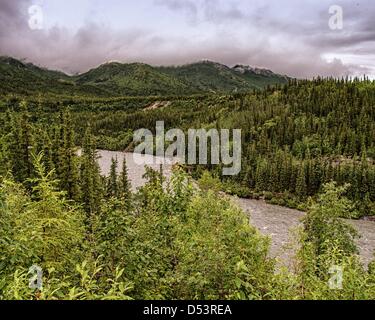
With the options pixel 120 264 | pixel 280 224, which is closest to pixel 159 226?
pixel 120 264

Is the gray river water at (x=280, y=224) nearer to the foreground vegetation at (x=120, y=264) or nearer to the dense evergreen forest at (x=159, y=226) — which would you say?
the dense evergreen forest at (x=159, y=226)

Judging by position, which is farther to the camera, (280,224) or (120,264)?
(280,224)

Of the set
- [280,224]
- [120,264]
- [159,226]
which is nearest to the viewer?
[120,264]

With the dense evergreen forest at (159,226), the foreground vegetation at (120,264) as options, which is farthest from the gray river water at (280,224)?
the foreground vegetation at (120,264)

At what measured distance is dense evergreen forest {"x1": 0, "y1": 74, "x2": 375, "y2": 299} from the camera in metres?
7.55

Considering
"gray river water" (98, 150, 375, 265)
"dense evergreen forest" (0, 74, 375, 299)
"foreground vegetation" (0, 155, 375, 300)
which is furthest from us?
"gray river water" (98, 150, 375, 265)

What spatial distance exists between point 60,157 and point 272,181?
231ft

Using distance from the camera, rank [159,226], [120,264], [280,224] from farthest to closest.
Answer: [280,224] → [159,226] → [120,264]

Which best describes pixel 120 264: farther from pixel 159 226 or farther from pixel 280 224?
pixel 280 224

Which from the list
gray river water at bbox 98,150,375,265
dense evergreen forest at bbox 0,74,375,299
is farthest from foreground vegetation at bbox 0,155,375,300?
gray river water at bbox 98,150,375,265

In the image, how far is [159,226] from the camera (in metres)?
11.6

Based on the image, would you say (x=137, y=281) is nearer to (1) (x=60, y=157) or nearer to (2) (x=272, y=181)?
(1) (x=60, y=157)

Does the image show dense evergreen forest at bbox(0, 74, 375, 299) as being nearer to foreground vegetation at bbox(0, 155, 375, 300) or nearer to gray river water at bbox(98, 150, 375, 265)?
foreground vegetation at bbox(0, 155, 375, 300)
